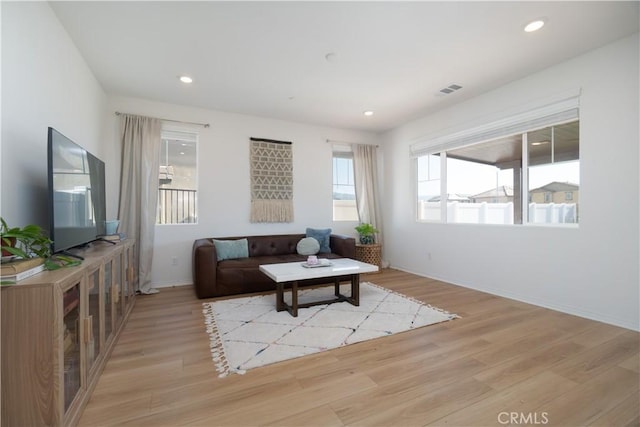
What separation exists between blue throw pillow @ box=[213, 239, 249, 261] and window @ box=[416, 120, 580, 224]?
2981mm

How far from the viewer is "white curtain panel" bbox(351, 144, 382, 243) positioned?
210 inches

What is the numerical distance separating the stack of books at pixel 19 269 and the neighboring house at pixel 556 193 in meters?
4.32

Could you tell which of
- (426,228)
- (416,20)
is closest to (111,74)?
(416,20)

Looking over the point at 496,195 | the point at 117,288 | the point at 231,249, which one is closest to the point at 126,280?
the point at 117,288

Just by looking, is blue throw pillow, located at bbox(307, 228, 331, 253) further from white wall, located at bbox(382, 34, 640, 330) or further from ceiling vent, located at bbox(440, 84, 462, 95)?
ceiling vent, located at bbox(440, 84, 462, 95)

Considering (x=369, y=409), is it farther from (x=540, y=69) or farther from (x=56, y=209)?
(x=540, y=69)

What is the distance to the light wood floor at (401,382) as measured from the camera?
4.83 feet

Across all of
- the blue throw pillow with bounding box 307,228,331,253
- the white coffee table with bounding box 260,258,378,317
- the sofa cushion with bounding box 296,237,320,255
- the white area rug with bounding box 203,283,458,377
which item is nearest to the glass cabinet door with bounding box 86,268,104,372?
the white area rug with bounding box 203,283,458,377

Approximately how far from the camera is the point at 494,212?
3738 millimetres

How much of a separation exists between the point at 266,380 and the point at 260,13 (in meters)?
2.65

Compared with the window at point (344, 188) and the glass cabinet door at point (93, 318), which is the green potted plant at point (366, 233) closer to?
the window at point (344, 188)

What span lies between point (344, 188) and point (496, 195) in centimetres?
251

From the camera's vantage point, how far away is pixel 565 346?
2.21 metres

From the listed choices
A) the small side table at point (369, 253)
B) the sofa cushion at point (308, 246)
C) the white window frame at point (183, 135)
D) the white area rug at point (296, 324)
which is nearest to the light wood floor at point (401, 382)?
the white area rug at point (296, 324)
